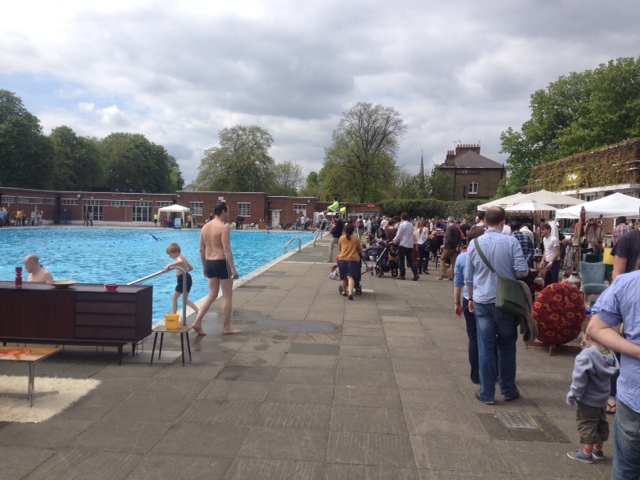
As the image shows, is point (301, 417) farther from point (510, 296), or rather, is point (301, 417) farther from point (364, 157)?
point (364, 157)

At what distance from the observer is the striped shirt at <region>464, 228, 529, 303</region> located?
5.31m

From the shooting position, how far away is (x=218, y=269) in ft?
25.7

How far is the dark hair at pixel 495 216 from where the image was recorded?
214 inches

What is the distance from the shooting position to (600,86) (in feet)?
137

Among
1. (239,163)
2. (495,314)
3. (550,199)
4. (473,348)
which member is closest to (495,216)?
(495,314)

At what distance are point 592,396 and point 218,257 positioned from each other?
515 centimetres

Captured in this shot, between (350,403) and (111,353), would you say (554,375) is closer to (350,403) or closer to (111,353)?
(350,403)

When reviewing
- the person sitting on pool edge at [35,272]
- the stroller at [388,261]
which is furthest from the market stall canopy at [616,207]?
the person sitting on pool edge at [35,272]

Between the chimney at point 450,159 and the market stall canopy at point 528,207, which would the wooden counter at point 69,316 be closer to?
the market stall canopy at point 528,207

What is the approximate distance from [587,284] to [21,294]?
29.2 ft

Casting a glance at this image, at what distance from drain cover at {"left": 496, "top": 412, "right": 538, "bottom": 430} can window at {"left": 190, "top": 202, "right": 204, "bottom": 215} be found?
5946 centimetres

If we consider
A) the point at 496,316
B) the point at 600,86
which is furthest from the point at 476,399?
the point at 600,86

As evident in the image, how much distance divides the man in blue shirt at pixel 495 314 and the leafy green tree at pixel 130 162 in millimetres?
86307

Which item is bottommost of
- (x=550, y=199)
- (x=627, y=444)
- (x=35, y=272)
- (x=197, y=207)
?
(x=627, y=444)
